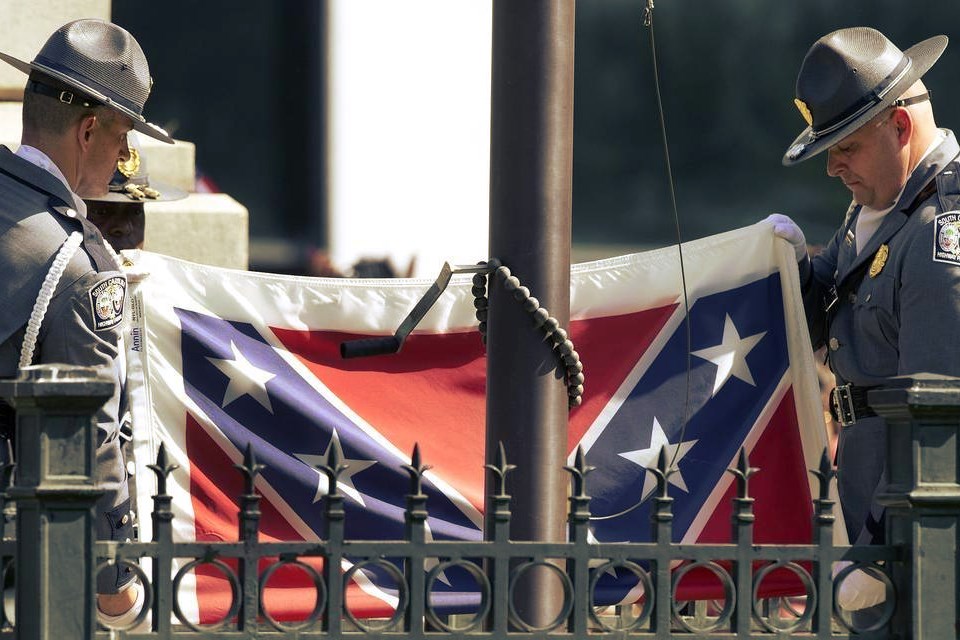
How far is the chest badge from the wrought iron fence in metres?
0.89

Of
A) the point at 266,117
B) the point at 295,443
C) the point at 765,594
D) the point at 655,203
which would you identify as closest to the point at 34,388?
the point at 295,443

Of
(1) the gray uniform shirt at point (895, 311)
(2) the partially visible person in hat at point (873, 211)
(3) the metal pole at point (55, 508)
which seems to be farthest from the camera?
(2) the partially visible person in hat at point (873, 211)

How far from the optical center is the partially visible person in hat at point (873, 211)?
371 cm

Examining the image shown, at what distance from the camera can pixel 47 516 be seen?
113 inches

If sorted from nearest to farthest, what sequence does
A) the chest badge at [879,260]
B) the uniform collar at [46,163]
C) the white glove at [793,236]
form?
the uniform collar at [46,163] < the chest badge at [879,260] < the white glove at [793,236]

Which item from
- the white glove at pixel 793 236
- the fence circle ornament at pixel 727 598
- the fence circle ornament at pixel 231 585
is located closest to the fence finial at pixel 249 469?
the fence circle ornament at pixel 231 585

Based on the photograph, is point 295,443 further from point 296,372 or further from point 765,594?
point 765,594

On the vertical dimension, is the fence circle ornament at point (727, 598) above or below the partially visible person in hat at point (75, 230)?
below

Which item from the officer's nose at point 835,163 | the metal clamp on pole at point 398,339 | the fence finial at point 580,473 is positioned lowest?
the fence finial at point 580,473

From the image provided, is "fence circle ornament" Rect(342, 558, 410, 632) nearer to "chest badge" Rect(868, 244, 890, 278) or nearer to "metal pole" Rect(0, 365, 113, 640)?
"metal pole" Rect(0, 365, 113, 640)

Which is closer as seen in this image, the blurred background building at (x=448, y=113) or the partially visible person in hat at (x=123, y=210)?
the partially visible person in hat at (x=123, y=210)

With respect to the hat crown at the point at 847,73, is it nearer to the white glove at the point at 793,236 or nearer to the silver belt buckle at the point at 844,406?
the white glove at the point at 793,236

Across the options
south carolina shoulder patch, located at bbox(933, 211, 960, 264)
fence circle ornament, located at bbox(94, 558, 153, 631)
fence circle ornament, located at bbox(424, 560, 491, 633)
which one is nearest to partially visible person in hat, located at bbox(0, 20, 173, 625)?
fence circle ornament, located at bbox(94, 558, 153, 631)

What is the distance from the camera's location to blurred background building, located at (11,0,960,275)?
24.4 feet
